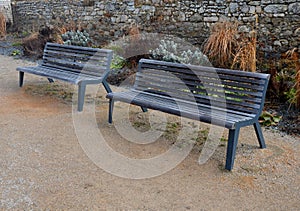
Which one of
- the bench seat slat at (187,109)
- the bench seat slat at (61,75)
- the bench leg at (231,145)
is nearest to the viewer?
the bench leg at (231,145)

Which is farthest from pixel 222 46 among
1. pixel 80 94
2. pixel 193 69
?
pixel 80 94

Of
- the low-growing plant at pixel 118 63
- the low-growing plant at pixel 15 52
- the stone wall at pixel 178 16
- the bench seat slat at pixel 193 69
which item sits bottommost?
the low-growing plant at pixel 15 52

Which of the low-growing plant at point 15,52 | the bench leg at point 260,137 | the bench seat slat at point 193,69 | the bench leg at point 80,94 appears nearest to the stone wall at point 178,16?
the low-growing plant at point 15,52

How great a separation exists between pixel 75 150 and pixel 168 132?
1036mm

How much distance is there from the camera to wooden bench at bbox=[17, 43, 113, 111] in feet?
13.8

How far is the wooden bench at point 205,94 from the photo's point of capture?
112 inches

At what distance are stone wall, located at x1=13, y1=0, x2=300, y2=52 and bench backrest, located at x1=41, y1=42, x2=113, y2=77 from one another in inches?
100

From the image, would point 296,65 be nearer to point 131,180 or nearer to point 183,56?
point 183,56

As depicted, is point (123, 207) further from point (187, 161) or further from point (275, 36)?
point (275, 36)

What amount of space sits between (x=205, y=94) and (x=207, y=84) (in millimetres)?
134

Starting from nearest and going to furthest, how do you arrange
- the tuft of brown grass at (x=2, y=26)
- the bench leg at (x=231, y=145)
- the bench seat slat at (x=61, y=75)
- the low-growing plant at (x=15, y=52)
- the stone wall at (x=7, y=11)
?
the bench leg at (x=231, y=145) → the bench seat slat at (x=61, y=75) → the low-growing plant at (x=15, y=52) → the tuft of brown grass at (x=2, y=26) → the stone wall at (x=7, y=11)

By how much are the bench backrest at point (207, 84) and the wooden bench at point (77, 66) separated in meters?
0.70

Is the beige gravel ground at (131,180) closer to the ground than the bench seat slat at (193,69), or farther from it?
closer to the ground

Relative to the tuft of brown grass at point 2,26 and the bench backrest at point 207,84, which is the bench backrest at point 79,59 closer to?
the bench backrest at point 207,84
